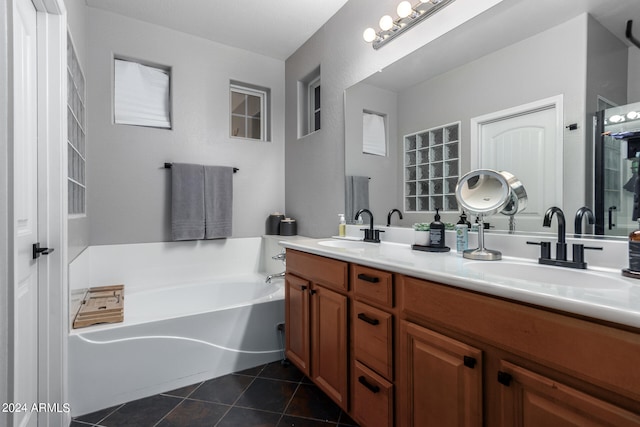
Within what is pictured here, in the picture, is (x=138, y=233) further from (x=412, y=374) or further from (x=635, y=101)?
(x=635, y=101)

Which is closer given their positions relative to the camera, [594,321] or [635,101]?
[594,321]

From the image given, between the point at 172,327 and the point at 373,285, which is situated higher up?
the point at 373,285

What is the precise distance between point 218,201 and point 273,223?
22.6 inches

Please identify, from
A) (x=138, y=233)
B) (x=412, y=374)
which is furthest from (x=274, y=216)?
(x=412, y=374)

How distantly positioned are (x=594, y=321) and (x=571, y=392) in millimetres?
175

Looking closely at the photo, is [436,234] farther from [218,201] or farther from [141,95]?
[141,95]

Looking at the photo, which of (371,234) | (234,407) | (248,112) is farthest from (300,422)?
(248,112)

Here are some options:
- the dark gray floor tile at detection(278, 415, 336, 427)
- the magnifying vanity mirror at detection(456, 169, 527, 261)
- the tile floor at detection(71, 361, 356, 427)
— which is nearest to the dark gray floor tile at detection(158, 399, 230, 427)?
the tile floor at detection(71, 361, 356, 427)

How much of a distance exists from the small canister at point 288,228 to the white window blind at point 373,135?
1.16m

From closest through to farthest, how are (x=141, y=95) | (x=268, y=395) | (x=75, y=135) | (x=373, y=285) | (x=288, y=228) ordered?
(x=373, y=285), (x=268, y=395), (x=75, y=135), (x=141, y=95), (x=288, y=228)

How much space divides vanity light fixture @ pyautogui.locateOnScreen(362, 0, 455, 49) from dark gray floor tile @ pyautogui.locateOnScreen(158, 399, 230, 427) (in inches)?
92.0

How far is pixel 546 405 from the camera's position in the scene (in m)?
0.75

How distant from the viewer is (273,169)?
3250mm

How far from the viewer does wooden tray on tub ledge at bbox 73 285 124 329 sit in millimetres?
1765
